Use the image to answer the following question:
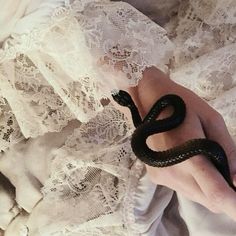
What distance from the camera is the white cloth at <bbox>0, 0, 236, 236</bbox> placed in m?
0.66

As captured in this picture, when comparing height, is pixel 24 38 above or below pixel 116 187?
above

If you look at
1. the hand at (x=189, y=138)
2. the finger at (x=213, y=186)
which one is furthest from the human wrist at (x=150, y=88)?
the finger at (x=213, y=186)

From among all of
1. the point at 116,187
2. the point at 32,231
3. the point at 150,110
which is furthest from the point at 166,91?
the point at 32,231

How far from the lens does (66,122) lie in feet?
2.45

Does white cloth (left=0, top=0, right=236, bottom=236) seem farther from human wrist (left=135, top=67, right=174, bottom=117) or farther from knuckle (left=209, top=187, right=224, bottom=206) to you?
knuckle (left=209, top=187, right=224, bottom=206)

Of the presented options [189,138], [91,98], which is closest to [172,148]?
[189,138]

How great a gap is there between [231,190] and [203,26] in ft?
0.99

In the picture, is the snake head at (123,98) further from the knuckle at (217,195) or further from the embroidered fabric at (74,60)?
the knuckle at (217,195)

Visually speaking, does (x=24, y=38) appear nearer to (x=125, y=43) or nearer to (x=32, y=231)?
(x=125, y=43)

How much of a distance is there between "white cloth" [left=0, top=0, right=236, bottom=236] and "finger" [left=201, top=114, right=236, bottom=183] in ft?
0.32

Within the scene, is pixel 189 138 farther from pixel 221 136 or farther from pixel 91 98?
pixel 91 98

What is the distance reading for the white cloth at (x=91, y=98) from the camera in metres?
0.66

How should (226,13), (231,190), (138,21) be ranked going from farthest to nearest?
(226,13) < (138,21) < (231,190)

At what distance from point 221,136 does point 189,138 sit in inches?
1.6
